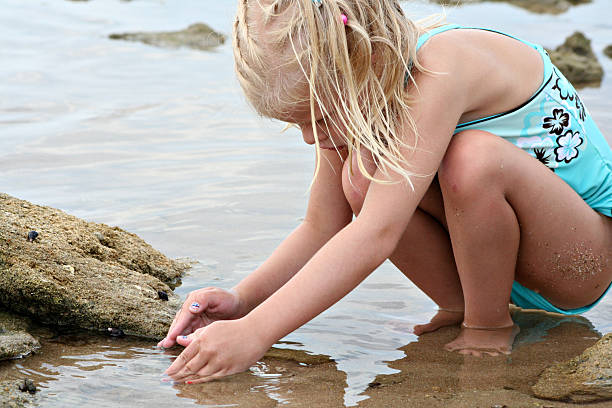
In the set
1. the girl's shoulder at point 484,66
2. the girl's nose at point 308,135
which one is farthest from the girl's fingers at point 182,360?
the girl's shoulder at point 484,66

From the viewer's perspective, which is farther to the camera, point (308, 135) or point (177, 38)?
point (177, 38)

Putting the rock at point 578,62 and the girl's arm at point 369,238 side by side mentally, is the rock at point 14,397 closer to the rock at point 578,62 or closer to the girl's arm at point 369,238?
the girl's arm at point 369,238

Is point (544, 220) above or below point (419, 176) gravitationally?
below

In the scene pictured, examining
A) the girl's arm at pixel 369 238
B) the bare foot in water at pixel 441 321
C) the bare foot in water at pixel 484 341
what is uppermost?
the girl's arm at pixel 369 238

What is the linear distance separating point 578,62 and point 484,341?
5897 mm

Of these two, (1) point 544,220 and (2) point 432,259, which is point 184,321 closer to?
(2) point 432,259

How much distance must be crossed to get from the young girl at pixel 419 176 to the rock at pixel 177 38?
7055 millimetres

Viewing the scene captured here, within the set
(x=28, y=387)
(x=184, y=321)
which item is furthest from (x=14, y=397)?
(x=184, y=321)

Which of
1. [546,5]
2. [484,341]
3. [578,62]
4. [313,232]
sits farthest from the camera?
[546,5]

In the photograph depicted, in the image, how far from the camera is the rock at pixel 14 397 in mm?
2186

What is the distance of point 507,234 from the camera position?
2.66 m

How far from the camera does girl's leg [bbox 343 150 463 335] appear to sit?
298 centimetres

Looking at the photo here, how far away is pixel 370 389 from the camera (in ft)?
7.97

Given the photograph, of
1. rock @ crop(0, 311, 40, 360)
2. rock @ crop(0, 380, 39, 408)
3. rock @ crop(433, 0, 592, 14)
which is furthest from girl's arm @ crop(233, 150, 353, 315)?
rock @ crop(433, 0, 592, 14)
